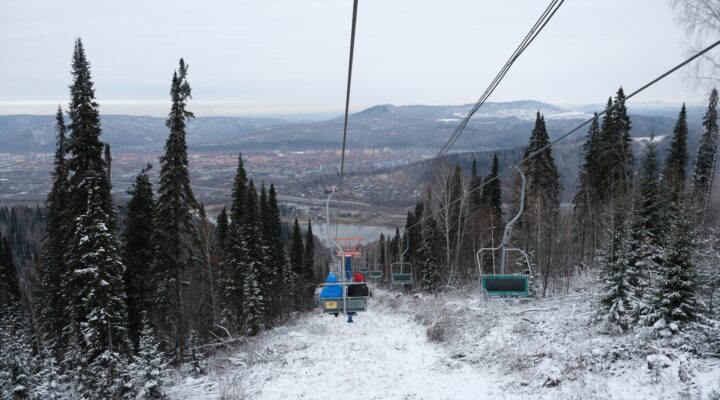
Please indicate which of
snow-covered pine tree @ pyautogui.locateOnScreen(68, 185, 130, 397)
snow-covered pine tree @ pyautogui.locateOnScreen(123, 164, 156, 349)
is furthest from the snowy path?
snow-covered pine tree @ pyautogui.locateOnScreen(123, 164, 156, 349)

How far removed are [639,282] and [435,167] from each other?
24.1 metres

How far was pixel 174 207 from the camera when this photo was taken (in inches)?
963

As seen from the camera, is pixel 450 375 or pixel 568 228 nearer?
pixel 450 375

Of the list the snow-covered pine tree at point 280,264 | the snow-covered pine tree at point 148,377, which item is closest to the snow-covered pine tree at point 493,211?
the snow-covered pine tree at point 280,264

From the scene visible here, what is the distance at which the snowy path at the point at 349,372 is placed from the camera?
15.2 meters

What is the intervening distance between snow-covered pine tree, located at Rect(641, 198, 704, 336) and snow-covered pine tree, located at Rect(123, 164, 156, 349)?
24.6 m

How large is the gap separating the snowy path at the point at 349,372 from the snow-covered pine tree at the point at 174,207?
19.2ft

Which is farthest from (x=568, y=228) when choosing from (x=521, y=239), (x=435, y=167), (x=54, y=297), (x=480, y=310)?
(x=54, y=297)

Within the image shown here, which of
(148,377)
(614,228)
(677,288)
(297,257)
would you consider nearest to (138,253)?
(148,377)

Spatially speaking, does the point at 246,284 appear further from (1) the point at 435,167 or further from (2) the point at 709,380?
(2) the point at 709,380

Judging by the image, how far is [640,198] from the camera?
18.8m

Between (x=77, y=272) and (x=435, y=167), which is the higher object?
(x=435, y=167)

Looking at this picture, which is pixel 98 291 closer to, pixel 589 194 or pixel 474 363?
pixel 474 363

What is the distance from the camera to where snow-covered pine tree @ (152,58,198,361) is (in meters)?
24.1
